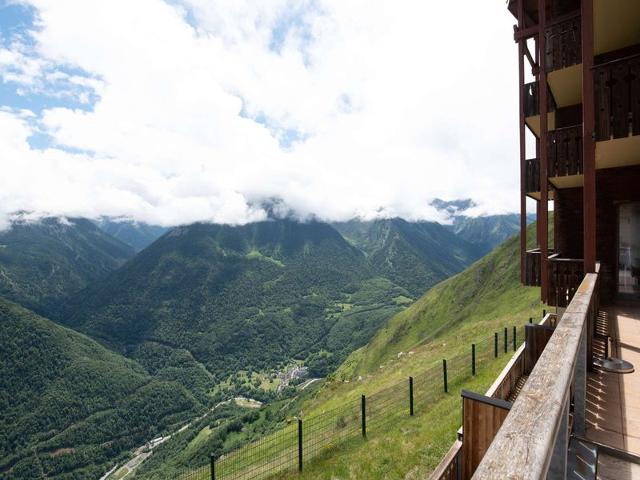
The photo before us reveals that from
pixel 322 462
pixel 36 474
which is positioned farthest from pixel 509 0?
pixel 36 474

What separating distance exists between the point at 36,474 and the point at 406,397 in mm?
200874

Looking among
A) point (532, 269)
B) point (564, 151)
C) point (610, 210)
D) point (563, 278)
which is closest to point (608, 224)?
point (610, 210)

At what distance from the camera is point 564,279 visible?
38.5 feet

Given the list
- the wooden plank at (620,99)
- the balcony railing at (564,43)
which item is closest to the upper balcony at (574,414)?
the wooden plank at (620,99)

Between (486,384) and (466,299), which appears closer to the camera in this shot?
(486,384)

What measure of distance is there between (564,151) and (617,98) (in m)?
3.51

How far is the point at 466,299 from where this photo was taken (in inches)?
3253

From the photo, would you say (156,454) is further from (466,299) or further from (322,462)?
(322,462)

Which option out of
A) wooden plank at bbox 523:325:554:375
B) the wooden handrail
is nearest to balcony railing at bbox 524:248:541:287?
wooden plank at bbox 523:325:554:375

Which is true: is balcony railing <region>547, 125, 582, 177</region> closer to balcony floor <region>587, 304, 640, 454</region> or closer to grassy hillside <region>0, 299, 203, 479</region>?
balcony floor <region>587, 304, 640, 454</region>

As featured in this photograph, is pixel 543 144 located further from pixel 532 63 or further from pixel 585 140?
pixel 532 63

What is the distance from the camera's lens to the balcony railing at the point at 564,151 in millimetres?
11531

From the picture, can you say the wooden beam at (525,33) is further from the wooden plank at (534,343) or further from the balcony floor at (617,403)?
the balcony floor at (617,403)

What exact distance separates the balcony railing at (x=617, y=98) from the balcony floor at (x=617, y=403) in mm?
5018
